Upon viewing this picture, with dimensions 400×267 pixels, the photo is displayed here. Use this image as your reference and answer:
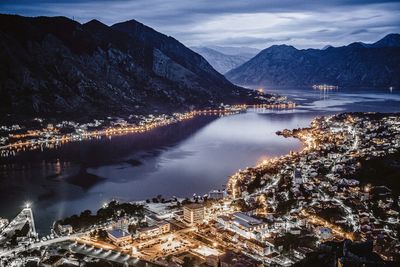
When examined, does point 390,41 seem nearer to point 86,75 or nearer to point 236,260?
point 86,75

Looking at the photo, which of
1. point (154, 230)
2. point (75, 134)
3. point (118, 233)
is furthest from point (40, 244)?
point (75, 134)

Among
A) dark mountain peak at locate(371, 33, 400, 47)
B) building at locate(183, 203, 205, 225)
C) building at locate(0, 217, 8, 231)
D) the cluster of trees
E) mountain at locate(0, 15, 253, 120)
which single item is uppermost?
dark mountain peak at locate(371, 33, 400, 47)

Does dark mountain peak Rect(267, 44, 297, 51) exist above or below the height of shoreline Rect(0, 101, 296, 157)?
above

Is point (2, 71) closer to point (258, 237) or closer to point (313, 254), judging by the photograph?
point (258, 237)

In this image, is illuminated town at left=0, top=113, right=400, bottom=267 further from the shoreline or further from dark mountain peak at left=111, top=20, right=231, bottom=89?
dark mountain peak at left=111, top=20, right=231, bottom=89

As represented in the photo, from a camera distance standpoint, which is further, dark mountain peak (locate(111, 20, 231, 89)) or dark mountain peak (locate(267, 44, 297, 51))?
dark mountain peak (locate(267, 44, 297, 51))

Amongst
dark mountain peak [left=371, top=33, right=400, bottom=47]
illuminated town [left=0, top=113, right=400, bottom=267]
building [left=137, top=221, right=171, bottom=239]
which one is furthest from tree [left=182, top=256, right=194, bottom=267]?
dark mountain peak [left=371, top=33, right=400, bottom=47]
